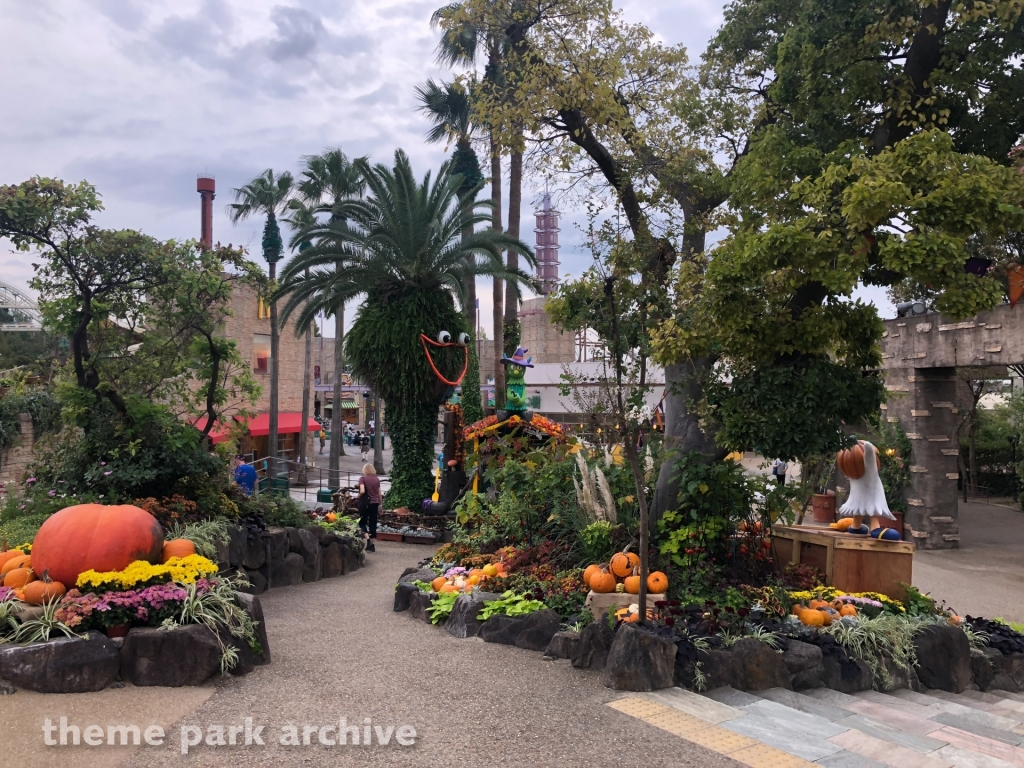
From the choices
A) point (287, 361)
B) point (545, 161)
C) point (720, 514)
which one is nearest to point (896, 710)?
point (720, 514)

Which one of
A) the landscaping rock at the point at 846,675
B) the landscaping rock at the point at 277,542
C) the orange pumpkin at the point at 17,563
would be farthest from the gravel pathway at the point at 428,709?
the landscaping rock at the point at 277,542

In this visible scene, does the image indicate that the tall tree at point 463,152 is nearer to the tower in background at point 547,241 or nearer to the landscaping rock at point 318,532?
the landscaping rock at point 318,532

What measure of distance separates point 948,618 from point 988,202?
422 centimetres

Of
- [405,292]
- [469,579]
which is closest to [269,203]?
[405,292]

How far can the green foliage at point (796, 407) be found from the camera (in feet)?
21.2

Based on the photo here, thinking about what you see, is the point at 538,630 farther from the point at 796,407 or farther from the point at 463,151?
the point at 463,151

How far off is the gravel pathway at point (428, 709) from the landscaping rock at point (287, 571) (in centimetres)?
324

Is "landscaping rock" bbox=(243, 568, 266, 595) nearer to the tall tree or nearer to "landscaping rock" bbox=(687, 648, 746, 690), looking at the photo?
"landscaping rock" bbox=(687, 648, 746, 690)

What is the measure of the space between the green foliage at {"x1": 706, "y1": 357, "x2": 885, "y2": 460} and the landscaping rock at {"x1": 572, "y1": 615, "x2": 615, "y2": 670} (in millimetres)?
1976

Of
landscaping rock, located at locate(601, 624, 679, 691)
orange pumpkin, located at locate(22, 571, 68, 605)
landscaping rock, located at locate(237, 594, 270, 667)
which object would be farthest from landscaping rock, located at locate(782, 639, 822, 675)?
orange pumpkin, located at locate(22, 571, 68, 605)

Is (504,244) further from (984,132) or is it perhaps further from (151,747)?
(151,747)

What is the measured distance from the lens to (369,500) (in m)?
14.9

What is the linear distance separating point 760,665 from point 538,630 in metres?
1.79

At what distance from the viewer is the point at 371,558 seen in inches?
525
